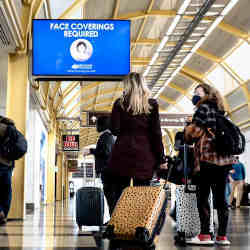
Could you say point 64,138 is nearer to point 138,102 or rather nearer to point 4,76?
point 4,76

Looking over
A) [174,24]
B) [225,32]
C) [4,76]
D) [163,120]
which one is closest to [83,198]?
[4,76]

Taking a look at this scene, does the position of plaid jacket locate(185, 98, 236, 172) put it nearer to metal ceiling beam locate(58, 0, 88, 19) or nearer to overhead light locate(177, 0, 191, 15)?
metal ceiling beam locate(58, 0, 88, 19)

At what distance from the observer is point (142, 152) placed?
4.15 m

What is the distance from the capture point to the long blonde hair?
13.9 ft

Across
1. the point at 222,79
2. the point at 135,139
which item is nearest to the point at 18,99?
the point at 135,139

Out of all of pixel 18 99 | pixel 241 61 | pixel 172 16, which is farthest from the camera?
pixel 241 61

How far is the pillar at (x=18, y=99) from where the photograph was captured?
9461 millimetres

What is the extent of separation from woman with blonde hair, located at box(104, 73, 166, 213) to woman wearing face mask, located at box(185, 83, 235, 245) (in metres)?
0.85

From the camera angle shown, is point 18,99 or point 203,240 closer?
point 203,240

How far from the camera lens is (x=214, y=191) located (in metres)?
4.99

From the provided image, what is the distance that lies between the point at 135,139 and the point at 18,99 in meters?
5.88

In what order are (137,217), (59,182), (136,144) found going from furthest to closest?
(59,182)
(136,144)
(137,217)

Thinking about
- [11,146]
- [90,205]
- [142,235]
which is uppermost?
[11,146]

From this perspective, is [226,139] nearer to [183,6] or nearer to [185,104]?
[183,6]
